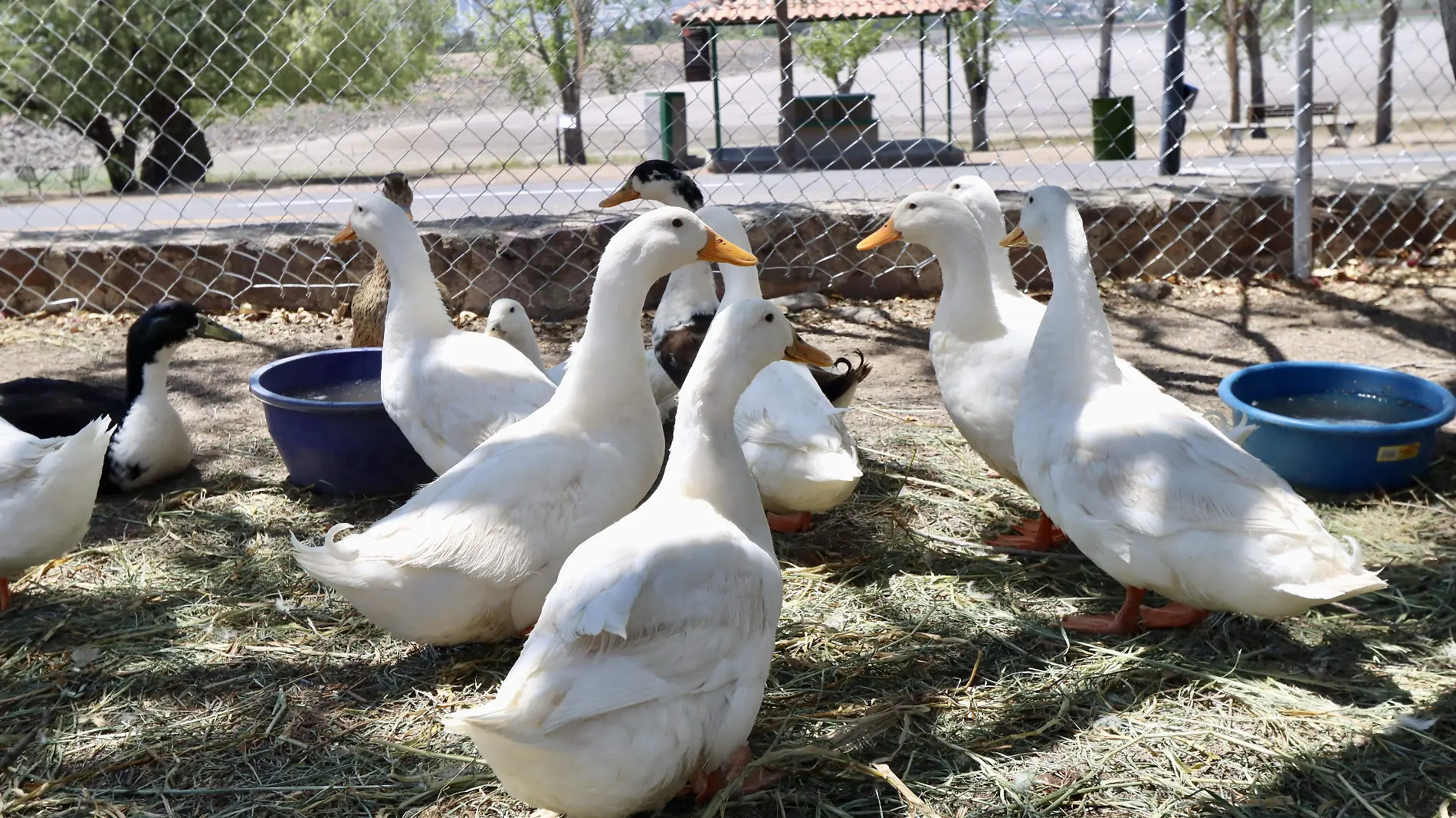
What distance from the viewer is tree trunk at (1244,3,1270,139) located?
13.3 m

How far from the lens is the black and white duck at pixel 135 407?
3.74m

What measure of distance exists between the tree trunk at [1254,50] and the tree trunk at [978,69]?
10.9ft

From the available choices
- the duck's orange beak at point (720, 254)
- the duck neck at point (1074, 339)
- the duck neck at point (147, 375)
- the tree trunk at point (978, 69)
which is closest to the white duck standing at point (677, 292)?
the duck's orange beak at point (720, 254)

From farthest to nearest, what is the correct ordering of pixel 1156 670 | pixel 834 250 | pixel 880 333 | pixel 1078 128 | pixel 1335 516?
pixel 1078 128 < pixel 834 250 < pixel 880 333 < pixel 1335 516 < pixel 1156 670

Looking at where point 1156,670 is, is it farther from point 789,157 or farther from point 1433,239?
point 789,157

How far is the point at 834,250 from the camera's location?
5844 mm

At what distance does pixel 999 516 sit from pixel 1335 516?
0.98 m

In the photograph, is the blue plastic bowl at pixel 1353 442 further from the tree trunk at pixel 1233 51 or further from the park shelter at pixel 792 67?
the tree trunk at pixel 1233 51

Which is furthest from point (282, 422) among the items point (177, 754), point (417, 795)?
point (417, 795)

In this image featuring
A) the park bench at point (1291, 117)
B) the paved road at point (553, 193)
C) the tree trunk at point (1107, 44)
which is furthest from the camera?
the park bench at point (1291, 117)

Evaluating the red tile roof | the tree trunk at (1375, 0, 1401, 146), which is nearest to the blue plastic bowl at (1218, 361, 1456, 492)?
the red tile roof

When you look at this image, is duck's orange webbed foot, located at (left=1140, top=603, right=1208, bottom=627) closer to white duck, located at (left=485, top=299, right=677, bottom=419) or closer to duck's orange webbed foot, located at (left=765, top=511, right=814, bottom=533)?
duck's orange webbed foot, located at (left=765, top=511, right=814, bottom=533)

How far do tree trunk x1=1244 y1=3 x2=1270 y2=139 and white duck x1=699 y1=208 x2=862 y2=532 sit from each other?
11.7 m

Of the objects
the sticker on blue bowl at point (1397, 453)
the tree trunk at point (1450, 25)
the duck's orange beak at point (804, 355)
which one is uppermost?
the tree trunk at point (1450, 25)
